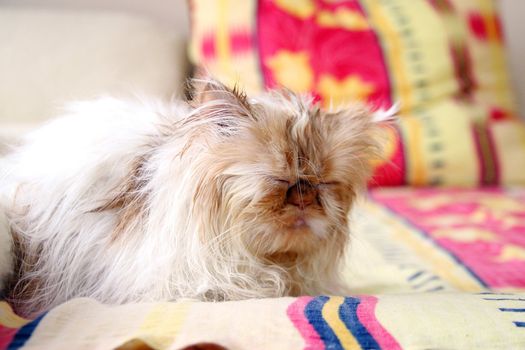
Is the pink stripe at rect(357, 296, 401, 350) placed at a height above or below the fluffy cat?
below

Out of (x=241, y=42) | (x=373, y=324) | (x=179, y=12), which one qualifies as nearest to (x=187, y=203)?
(x=373, y=324)

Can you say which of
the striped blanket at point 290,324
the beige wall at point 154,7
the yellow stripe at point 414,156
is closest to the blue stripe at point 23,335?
the striped blanket at point 290,324

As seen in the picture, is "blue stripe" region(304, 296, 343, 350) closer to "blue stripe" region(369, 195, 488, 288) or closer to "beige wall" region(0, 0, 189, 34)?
"blue stripe" region(369, 195, 488, 288)

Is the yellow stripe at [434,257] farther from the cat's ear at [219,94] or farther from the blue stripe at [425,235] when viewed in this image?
the cat's ear at [219,94]

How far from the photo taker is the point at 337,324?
1.91 feet

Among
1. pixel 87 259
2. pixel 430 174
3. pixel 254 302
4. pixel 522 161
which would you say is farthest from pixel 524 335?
pixel 522 161

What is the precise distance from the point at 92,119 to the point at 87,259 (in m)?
0.24

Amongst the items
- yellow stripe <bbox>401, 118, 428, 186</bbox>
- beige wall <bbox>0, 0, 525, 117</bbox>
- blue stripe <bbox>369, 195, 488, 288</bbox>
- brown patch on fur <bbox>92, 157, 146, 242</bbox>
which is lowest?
blue stripe <bbox>369, 195, 488, 288</bbox>

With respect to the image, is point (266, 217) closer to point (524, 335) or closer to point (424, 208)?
point (524, 335)

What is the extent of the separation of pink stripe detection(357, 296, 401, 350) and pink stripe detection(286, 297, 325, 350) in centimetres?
7

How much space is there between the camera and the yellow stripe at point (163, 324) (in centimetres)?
53

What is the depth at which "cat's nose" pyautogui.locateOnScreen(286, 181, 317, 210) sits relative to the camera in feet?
2.45

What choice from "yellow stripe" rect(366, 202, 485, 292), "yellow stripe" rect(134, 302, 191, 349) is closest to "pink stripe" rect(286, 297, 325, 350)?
"yellow stripe" rect(134, 302, 191, 349)

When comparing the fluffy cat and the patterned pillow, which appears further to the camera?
the patterned pillow
